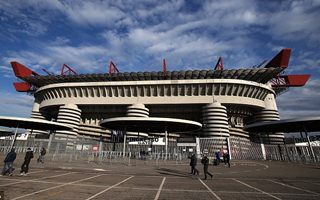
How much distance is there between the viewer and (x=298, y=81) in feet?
166

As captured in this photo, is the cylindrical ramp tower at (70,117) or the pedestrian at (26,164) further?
the cylindrical ramp tower at (70,117)

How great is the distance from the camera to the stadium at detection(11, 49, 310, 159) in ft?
143

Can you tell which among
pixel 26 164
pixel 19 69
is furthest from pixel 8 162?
pixel 19 69

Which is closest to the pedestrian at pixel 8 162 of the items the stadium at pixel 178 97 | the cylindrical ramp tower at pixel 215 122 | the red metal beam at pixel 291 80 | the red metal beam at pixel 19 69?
the stadium at pixel 178 97

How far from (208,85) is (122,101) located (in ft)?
70.4

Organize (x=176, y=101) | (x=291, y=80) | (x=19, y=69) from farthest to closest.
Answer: (x=19, y=69) → (x=291, y=80) → (x=176, y=101)

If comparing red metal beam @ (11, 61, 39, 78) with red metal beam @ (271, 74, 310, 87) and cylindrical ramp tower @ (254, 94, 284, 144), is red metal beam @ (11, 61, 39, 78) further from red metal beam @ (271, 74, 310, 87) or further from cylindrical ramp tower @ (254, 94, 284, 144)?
red metal beam @ (271, 74, 310, 87)

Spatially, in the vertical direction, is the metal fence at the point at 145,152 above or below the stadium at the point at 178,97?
below

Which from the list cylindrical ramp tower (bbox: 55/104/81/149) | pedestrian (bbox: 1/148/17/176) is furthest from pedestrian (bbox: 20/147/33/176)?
cylindrical ramp tower (bbox: 55/104/81/149)

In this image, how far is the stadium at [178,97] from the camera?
4369 centimetres

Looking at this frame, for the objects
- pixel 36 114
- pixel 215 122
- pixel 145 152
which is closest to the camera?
pixel 145 152

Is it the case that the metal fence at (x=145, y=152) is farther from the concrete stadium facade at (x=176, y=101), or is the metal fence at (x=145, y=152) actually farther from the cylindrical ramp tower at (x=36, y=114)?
the cylindrical ramp tower at (x=36, y=114)

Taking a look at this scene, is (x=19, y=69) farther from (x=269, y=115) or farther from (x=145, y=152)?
(x=269, y=115)

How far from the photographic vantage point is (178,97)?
149ft
